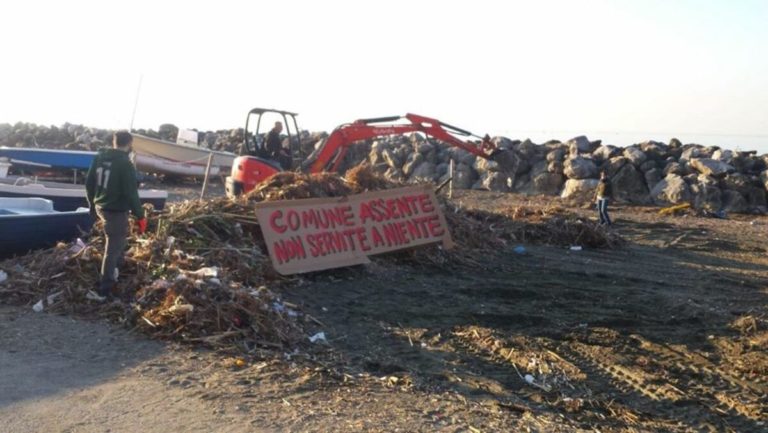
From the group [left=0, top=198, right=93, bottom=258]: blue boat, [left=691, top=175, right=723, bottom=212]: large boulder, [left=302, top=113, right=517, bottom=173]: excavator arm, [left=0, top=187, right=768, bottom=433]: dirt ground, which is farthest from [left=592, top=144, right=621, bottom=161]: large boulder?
[left=0, top=198, right=93, bottom=258]: blue boat

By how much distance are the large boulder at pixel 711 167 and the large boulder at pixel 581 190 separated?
10.6 feet

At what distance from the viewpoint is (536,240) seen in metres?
16.6

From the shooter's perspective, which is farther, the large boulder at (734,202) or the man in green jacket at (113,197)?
the large boulder at (734,202)

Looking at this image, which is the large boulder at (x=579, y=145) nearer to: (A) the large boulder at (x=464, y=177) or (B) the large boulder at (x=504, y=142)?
(B) the large boulder at (x=504, y=142)

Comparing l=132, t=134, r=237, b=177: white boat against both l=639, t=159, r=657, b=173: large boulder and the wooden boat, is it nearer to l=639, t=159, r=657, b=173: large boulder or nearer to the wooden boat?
the wooden boat

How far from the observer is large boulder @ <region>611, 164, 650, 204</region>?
2701 centimetres

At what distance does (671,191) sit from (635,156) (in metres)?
2.53

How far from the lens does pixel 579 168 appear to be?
27844 mm

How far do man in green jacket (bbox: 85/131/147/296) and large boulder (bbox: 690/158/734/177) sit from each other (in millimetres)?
21372

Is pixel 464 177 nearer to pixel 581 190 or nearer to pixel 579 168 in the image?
pixel 579 168

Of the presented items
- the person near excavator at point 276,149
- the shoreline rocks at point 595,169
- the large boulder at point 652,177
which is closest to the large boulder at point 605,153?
the shoreline rocks at point 595,169

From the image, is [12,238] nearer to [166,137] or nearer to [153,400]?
[153,400]

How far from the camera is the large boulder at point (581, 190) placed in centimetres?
2666

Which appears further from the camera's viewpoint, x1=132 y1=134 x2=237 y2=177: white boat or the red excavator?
x1=132 y1=134 x2=237 y2=177: white boat
